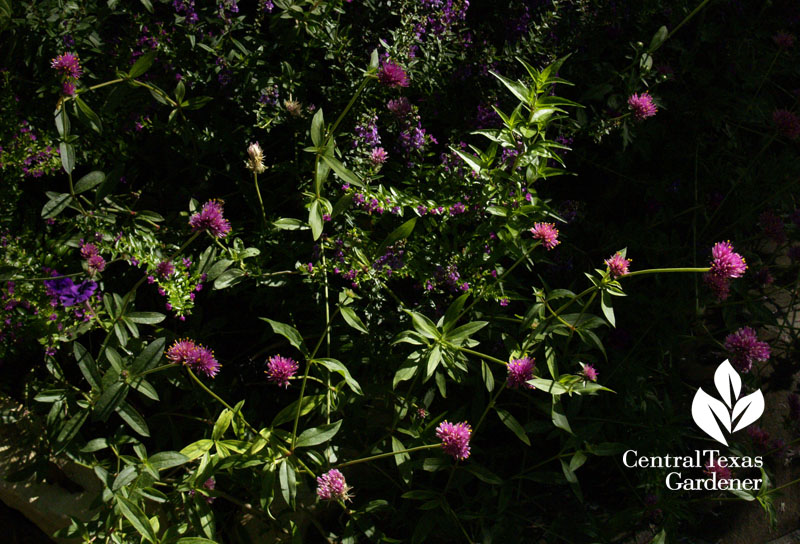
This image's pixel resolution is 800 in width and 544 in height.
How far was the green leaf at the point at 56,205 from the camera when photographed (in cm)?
162

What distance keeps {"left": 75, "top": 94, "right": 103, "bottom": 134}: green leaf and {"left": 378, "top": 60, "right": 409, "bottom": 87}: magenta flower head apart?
2.24ft

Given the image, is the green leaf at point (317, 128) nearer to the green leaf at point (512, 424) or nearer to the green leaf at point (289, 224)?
A: the green leaf at point (289, 224)

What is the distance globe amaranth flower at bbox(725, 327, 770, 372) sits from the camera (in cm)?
203

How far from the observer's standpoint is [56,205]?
5.40ft

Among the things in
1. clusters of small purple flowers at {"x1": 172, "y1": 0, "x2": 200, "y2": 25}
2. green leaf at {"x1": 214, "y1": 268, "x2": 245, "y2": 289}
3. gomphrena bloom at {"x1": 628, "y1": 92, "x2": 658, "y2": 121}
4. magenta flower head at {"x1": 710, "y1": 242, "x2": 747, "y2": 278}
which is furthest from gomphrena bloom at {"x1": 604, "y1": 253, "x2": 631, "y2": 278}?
clusters of small purple flowers at {"x1": 172, "y1": 0, "x2": 200, "y2": 25}

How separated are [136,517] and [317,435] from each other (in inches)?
16.6

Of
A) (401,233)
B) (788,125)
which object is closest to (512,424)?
(401,233)

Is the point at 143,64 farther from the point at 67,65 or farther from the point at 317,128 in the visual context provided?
the point at 317,128

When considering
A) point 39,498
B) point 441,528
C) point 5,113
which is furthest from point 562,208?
point 39,498

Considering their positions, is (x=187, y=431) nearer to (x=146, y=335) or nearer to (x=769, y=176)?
(x=146, y=335)

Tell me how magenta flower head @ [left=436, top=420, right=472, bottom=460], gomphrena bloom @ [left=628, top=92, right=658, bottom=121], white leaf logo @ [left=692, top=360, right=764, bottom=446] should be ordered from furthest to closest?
white leaf logo @ [left=692, top=360, right=764, bottom=446]
gomphrena bloom @ [left=628, top=92, right=658, bottom=121]
magenta flower head @ [left=436, top=420, right=472, bottom=460]

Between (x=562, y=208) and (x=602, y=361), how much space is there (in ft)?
1.61

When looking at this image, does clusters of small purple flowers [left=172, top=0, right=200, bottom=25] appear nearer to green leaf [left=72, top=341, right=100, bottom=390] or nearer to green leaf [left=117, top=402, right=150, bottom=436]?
green leaf [left=72, top=341, right=100, bottom=390]

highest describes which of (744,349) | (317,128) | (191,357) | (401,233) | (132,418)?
(317,128)
